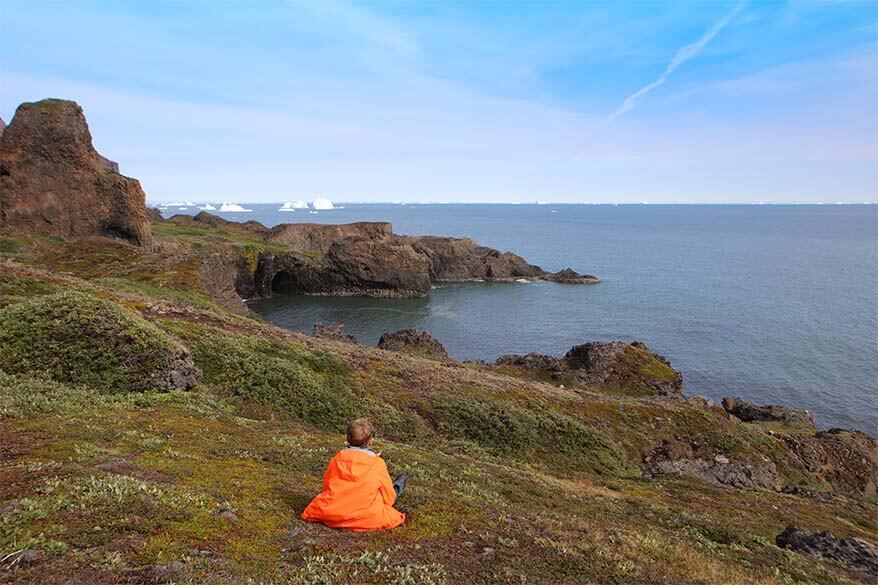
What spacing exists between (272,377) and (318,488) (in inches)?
471

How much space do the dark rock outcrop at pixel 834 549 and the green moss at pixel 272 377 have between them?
1572 centimetres

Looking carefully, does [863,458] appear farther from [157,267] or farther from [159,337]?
[157,267]

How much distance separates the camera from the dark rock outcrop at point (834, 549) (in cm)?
1217

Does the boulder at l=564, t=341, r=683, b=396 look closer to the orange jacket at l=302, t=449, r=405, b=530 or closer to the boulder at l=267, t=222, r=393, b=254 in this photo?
the orange jacket at l=302, t=449, r=405, b=530

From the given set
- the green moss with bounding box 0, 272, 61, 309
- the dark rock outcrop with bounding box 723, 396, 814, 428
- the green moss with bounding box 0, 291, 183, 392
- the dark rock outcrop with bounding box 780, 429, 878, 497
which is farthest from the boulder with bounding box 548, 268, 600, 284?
the green moss with bounding box 0, 291, 183, 392

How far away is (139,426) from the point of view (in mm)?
13609

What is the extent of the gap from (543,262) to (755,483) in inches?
4660

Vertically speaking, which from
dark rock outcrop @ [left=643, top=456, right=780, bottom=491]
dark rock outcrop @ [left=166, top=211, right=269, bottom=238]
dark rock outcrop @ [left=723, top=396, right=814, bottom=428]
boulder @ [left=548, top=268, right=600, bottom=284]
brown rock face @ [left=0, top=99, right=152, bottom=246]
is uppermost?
brown rock face @ [left=0, top=99, right=152, bottom=246]

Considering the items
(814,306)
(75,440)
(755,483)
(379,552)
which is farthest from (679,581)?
(814,306)

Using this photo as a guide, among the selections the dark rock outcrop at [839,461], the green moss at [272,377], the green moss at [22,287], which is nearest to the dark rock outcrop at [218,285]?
the green moss at [22,287]

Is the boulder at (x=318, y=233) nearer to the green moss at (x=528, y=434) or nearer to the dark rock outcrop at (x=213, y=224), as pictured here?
the dark rock outcrop at (x=213, y=224)

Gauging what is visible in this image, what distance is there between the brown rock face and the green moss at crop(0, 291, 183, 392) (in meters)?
53.3

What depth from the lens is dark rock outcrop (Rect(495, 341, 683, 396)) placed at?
48900mm

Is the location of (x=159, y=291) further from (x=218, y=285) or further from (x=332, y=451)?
(x=332, y=451)
